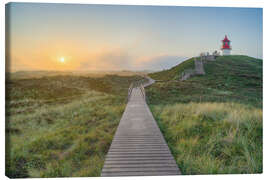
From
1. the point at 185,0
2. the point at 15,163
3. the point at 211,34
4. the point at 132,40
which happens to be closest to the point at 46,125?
the point at 15,163

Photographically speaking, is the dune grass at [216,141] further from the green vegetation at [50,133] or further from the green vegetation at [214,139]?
the green vegetation at [50,133]

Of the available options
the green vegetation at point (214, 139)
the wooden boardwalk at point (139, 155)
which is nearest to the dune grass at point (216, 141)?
the green vegetation at point (214, 139)

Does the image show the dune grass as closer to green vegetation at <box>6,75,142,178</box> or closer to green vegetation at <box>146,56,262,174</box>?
green vegetation at <box>146,56,262,174</box>

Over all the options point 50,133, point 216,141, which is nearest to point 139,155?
point 216,141

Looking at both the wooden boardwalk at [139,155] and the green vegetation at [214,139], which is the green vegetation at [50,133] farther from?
the green vegetation at [214,139]

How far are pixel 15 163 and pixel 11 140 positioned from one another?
77 centimetres

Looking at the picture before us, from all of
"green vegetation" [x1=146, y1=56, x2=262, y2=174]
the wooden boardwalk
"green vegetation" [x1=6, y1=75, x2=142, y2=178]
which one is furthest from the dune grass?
"green vegetation" [x1=6, y1=75, x2=142, y2=178]

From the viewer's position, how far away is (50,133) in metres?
6.01

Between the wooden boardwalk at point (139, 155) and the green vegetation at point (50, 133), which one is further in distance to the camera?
the green vegetation at point (50, 133)

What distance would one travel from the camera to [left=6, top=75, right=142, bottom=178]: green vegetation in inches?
177

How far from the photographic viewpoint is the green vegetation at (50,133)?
4.50 meters

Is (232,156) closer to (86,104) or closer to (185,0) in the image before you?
(185,0)

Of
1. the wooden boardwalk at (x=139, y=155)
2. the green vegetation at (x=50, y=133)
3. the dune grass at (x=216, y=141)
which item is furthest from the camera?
the green vegetation at (x=50, y=133)

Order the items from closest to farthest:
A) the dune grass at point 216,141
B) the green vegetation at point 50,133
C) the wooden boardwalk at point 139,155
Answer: the wooden boardwalk at point 139,155
the dune grass at point 216,141
the green vegetation at point 50,133
